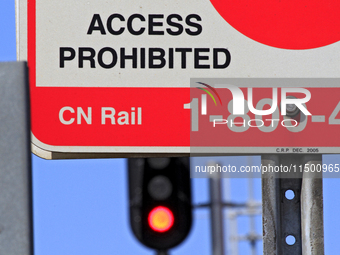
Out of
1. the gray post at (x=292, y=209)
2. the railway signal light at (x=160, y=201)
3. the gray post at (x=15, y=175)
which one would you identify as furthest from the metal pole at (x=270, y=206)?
the gray post at (x=15, y=175)

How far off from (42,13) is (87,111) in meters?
0.41

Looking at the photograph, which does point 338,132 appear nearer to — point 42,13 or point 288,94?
point 288,94

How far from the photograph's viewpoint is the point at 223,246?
6191mm

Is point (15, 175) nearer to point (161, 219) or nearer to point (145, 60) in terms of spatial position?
point (145, 60)

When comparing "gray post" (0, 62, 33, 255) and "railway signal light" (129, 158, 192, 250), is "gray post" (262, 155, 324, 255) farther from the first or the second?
"gray post" (0, 62, 33, 255)

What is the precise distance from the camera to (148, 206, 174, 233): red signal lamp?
244cm

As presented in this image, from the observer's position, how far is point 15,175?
53.3 inches

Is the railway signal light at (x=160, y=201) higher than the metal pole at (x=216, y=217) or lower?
higher

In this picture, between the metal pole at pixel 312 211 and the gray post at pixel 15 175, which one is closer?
the gray post at pixel 15 175

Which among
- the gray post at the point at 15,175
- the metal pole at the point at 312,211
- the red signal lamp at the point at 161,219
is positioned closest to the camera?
the gray post at the point at 15,175

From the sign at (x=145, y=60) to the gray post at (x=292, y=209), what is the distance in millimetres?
87

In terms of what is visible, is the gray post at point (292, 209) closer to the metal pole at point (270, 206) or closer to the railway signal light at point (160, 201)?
the metal pole at point (270, 206)

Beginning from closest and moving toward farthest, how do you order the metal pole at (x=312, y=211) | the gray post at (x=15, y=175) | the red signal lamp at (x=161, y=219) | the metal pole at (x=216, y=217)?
the gray post at (x=15, y=175)
the metal pole at (x=312, y=211)
the red signal lamp at (x=161, y=219)
the metal pole at (x=216, y=217)

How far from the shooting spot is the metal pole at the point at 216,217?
19.8ft
